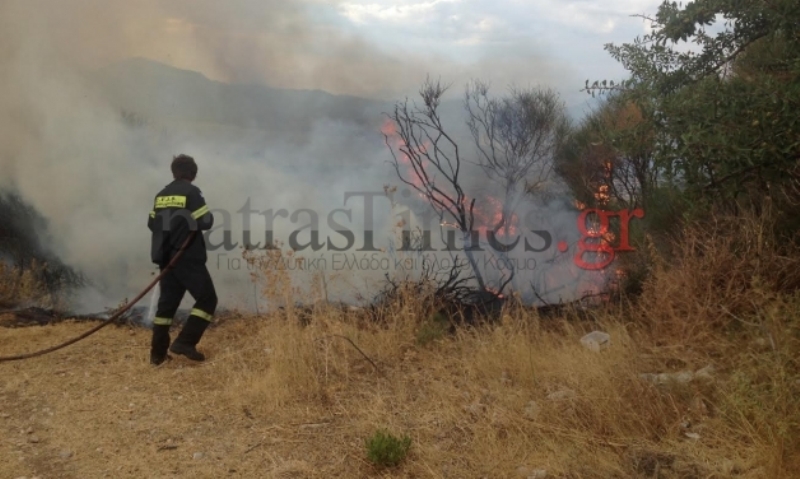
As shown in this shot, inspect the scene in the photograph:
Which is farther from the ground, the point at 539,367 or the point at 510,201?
the point at 510,201

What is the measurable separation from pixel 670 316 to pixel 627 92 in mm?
1782

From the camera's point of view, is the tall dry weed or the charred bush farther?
the charred bush

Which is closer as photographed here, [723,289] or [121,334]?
[723,289]

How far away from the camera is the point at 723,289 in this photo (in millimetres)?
4852

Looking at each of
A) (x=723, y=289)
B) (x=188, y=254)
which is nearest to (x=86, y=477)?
(x=188, y=254)

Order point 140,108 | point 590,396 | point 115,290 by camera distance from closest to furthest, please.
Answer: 1. point 590,396
2. point 115,290
3. point 140,108

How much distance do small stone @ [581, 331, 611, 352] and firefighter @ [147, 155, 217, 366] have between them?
3035mm

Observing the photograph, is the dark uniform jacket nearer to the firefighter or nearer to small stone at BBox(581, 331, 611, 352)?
the firefighter

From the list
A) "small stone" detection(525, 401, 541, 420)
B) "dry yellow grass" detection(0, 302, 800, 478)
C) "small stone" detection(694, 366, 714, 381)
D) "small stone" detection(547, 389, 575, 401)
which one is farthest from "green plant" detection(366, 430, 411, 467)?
Result: "small stone" detection(694, 366, 714, 381)

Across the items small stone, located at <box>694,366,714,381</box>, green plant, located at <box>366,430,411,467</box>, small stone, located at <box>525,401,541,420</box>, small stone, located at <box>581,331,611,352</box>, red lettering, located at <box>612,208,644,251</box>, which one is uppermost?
red lettering, located at <box>612,208,644,251</box>

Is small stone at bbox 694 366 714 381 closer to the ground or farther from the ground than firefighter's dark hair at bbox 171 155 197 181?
closer to the ground

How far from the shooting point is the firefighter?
541cm

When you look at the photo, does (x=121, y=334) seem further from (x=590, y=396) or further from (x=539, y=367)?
(x=590, y=396)

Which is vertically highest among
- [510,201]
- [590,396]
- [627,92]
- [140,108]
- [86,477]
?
[140,108]
